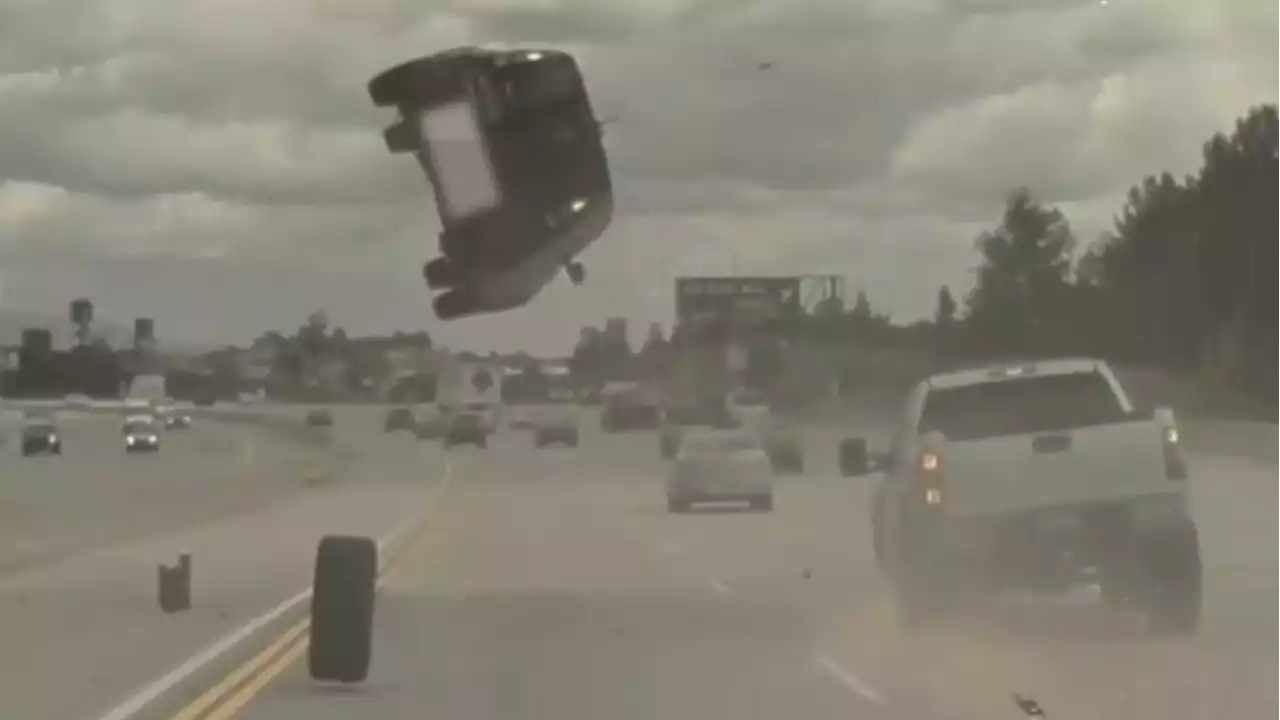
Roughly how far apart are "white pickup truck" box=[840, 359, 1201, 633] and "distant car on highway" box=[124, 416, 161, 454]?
73.9 meters

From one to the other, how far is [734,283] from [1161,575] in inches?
1887

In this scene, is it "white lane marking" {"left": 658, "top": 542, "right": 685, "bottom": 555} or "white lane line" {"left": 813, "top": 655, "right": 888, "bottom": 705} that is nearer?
"white lane line" {"left": 813, "top": 655, "right": 888, "bottom": 705}

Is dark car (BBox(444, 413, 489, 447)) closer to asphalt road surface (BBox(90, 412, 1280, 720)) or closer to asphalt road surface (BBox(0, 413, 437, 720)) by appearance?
asphalt road surface (BBox(0, 413, 437, 720))

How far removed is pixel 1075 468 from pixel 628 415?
64726mm

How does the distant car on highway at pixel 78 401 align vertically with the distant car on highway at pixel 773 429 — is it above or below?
above

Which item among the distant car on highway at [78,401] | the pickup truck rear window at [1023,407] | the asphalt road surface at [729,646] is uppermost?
the distant car on highway at [78,401]

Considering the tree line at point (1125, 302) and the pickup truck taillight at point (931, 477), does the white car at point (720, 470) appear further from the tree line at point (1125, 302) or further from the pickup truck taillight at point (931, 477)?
the pickup truck taillight at point (931, 477)

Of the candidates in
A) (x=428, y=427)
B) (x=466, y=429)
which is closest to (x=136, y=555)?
(x=466, y=429)

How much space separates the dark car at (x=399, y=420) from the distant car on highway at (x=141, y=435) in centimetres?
1219

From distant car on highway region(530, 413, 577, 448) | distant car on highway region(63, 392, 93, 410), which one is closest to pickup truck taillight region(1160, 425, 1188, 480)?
distant car on highway region(530, 413, 577, 448)

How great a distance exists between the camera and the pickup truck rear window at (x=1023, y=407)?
61.7 feet

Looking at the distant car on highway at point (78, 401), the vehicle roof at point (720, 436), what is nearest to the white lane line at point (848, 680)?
the vehicle roof at point (720, 436)

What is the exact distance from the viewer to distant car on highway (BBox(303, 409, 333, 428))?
10304 cm

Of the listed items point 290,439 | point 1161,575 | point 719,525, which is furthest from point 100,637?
point 290,439
